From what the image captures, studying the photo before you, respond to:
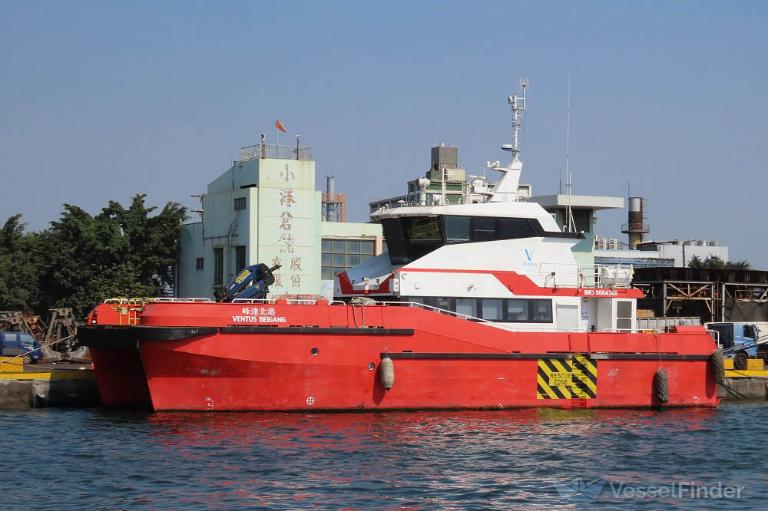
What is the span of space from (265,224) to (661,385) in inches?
692

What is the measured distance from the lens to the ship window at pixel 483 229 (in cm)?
2422

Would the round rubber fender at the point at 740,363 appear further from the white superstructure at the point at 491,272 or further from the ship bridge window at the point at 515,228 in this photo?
the ship bridge window at the point at 515,228

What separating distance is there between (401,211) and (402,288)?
192 centimetres

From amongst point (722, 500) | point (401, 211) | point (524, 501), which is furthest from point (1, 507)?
point (401, 211)

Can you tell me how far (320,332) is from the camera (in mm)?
21594

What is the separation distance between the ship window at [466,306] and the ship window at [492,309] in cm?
22

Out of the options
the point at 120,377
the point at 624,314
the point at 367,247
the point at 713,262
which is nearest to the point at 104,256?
the point at 367,247

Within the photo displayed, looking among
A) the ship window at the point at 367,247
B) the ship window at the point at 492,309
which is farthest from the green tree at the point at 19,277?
the ship window at the point at 492,309

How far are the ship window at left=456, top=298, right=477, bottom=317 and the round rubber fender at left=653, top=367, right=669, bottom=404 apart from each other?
4.52 m

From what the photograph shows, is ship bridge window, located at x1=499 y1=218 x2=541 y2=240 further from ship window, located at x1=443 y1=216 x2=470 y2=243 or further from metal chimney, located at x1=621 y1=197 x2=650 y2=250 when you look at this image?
metal chimney, located at x1=621 y1=197 x2=650 y2=250

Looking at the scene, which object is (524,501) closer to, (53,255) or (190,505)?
(190,505)

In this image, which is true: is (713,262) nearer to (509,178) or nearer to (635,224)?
(635,224)

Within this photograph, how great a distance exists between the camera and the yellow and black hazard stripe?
23.4m

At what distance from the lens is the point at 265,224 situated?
37750 mm
